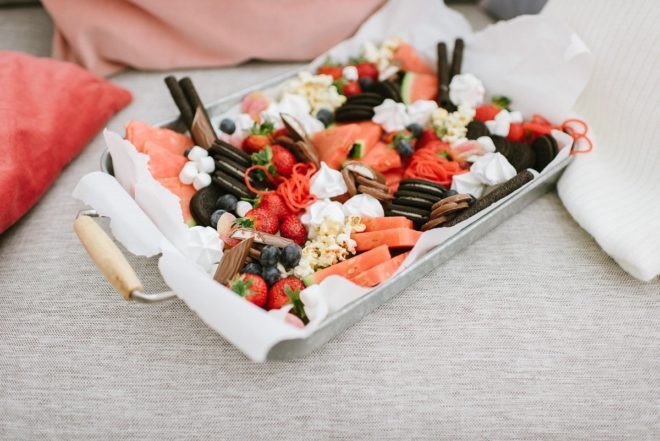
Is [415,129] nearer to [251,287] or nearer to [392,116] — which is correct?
[392,116]

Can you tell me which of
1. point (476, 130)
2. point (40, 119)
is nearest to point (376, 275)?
point (476, 130)

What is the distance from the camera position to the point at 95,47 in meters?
1.39

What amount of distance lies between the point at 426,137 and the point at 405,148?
0.26 feet

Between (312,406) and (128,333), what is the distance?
0.34 m

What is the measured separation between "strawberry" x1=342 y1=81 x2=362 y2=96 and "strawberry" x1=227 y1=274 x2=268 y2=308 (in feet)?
1.94

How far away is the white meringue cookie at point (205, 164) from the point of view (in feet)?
3.33

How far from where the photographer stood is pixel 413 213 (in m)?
0.98

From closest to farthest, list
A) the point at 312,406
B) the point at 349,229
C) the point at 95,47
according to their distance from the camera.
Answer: the point at 312,406, the point at 349,229, the point at 95,47

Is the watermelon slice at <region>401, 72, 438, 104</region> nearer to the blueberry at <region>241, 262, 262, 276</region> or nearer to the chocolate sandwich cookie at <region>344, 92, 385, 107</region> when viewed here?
the chocolate sandwich cookie at <region>344, 92, 385, 107</region>

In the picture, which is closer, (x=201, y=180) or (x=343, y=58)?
(x=201, y=180)

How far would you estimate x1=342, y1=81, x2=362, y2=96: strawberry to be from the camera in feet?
4.13

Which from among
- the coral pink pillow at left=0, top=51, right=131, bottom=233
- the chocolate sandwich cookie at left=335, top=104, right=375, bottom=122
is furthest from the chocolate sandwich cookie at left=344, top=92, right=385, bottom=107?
the coral pink pillow at left=0, top=51, right=131, bottom=233

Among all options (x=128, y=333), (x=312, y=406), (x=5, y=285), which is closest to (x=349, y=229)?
(x=312, y=406)

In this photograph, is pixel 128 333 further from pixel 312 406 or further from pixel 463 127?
pixel 463 127
